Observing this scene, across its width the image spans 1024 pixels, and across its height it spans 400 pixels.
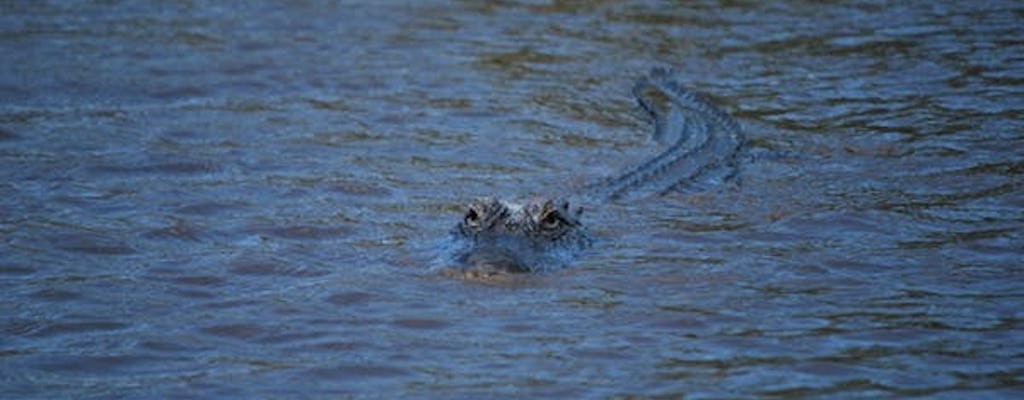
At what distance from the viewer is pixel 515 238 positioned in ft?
25.6

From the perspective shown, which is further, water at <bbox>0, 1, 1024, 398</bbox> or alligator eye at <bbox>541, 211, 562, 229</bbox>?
alligator eye at <bbox>541, 211, 562, 229</bbox>

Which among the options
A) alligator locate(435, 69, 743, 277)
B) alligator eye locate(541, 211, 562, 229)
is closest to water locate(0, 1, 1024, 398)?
alligator locate(435, 69, 743, 277)

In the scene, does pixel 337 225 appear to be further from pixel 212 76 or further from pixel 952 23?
pixel 952 23

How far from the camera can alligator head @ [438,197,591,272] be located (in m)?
7.52

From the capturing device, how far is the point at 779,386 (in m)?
5.73

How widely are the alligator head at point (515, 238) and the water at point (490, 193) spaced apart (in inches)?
7.3

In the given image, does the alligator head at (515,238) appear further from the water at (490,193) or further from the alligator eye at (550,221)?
the water at (490,193)

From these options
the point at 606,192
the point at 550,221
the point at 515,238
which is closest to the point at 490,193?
the point at 606,192

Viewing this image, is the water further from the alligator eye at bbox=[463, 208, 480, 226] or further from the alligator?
the alligator eye at bbox=[463, 208, 480, 226]

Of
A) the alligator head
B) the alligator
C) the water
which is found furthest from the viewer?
the alligator

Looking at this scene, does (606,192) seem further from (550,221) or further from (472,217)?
(472,217)

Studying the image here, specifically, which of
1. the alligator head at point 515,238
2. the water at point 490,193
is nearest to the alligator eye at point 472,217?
the alligator head at point 515,238

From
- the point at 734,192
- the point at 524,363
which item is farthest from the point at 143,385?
the point at 734,192

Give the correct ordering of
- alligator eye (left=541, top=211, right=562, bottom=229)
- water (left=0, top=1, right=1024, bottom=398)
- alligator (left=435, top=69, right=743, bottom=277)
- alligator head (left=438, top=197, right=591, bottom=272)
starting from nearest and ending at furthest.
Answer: water (left=0, top=1, right=1024, bottom=398) → alligator head (left=438, top=197, right=591, bottom=272) → alligator (left=435, top=69, right=743, bottom=277) → alligator eye (left=541, top=211, right=562, bottom=229)
